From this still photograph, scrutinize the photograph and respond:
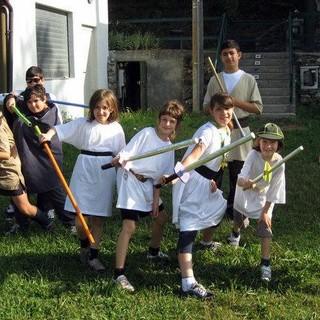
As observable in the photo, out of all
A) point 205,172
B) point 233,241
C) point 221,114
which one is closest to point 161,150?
point 205,172

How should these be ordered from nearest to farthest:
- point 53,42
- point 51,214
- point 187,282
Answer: point 187,282 < point 51,214 < point 53,42

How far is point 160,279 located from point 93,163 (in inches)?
37.9

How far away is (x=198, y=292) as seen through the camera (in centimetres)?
414

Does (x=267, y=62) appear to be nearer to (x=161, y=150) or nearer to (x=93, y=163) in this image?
(x=93, y=163)

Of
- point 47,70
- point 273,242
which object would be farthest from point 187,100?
point 273,242

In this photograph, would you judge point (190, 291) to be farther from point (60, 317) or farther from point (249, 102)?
point (249, 102)

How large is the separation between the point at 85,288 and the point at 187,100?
31.2 feet

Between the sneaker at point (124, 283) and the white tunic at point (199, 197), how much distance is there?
0.52 meters

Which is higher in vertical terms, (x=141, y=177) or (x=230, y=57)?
(x=230, y=57)

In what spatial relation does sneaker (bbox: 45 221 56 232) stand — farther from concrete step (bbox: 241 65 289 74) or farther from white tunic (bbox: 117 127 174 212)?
concrete step (bbox: 241 65 289 74)

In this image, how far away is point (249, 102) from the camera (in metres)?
5.44

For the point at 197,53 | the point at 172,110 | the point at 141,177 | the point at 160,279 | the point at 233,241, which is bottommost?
the point at 160,279

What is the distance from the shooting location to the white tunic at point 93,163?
15.0ft

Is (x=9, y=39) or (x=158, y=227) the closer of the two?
(x=158, y=227)
